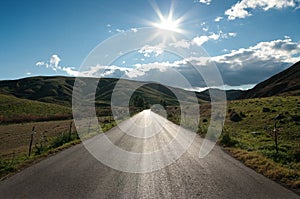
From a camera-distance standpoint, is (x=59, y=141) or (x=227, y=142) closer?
(x=227, y=142)

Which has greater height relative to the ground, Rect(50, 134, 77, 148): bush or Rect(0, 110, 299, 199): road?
Rect(0, 110, 299, 199): road

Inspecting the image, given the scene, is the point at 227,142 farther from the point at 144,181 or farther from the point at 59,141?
the point at 59,141

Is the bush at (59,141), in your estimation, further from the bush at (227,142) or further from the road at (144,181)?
the bush at (227,142)

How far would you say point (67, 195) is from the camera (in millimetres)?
6633

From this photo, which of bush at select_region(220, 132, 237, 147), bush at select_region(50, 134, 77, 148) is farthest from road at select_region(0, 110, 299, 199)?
bush at select_region(50, 134, 77, 148)

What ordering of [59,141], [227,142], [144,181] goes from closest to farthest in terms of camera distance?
[144,181] → [227,142] → [59,141]

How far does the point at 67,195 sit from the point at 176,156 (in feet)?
20.0

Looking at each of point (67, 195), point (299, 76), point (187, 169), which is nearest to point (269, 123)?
point (187, 169)

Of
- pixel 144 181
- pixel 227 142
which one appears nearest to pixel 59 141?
pixel 227 142

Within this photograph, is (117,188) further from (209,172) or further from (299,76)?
(299,76)

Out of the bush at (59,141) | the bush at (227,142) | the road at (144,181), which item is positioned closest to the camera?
the road at (144,181)

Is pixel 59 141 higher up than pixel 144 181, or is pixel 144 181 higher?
pixel 144 181

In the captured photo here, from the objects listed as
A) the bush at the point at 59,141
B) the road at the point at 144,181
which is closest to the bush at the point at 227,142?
the road at the point at 144,181

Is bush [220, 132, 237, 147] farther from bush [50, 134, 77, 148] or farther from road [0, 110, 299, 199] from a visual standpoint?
bush [50, 134, 77, 148]
